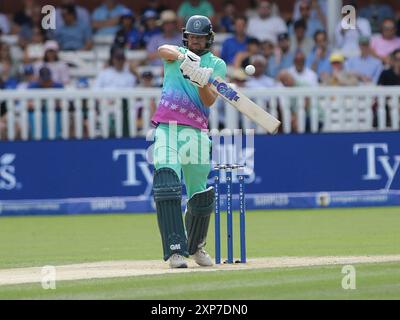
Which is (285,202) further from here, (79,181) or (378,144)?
(79,181)

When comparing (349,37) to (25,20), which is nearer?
(349,37)

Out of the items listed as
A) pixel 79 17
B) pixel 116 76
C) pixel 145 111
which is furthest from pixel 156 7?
pixel 145 111

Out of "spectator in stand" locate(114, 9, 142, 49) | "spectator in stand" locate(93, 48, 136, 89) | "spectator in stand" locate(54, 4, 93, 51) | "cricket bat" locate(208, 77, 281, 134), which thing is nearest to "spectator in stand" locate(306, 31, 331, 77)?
"spectator in stand" locate(93, 48, 136, 89)

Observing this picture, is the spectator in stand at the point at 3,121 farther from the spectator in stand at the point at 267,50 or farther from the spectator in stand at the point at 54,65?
the spectator in stand at the point at 267,50

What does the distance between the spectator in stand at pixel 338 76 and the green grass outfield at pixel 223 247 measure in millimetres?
2529

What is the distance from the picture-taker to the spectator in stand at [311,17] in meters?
22.9

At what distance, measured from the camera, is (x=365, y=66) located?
21.5m

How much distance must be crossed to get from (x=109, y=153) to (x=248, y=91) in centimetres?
235

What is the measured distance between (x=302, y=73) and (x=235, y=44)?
1.66 metres

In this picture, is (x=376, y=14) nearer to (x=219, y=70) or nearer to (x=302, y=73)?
(x=302, y=73)

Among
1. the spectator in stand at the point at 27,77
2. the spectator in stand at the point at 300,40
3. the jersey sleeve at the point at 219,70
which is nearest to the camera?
the jersey sleeve at the point at 219,70

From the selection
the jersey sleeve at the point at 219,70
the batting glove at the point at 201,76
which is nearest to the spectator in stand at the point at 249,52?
the jersey sleeve at the point at 219,70

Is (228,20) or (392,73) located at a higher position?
(228,20)
